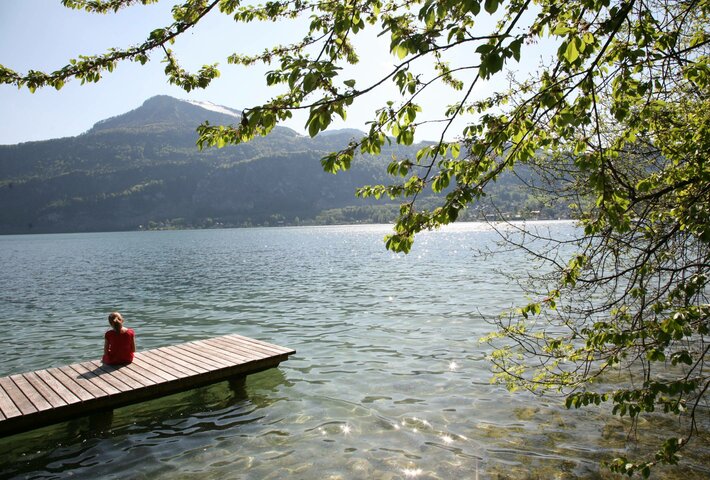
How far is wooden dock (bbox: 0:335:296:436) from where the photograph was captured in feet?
31.6

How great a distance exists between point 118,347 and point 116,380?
137 centimetres

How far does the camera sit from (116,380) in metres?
11.2

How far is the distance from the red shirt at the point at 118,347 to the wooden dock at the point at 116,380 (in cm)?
→ 18

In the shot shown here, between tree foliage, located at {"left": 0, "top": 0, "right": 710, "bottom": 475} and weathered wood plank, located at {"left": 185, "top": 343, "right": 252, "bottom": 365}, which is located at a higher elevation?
tree foliage, located at {"left": 0, "top": 0, "right": 710, "bottom": 475}

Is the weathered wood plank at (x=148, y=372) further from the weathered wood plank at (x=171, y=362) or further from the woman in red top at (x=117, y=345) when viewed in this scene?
the weathered wood plank at (x=171, y=362)

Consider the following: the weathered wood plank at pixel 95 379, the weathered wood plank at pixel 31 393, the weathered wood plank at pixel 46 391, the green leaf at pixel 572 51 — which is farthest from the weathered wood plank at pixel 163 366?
the green leaf at pixel 572 51

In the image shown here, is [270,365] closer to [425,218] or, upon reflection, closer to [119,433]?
[119,433]

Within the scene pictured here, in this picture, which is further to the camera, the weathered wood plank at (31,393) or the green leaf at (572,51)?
the weathered wood plank at (31,393)

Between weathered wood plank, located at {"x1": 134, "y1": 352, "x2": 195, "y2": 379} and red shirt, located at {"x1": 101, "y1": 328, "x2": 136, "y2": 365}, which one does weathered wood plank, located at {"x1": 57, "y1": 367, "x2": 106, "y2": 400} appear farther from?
weathered wood plank, located at {"x1": 134, "y1": 352, "x2": 195, "y2": 379}

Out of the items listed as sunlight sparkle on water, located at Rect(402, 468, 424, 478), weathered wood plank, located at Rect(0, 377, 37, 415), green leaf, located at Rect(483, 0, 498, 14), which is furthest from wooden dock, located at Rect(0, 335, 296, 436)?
green leaf, located at Rect(483, 0, 498, 14)

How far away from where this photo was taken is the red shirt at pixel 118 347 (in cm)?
1239

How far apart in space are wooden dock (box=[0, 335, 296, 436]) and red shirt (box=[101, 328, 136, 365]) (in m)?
0.18

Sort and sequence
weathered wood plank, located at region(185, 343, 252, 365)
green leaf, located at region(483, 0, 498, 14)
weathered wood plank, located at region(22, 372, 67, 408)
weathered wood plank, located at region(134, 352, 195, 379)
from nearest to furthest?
green leaf, located at region(483, 0, 498, 14)
weathered wood plank, located at region(22, 372, 67, 408)
weathered wood plank, located at region(134, 352, 195, 379)
weathered wood plank, located at region(185, 343, 252, 365)

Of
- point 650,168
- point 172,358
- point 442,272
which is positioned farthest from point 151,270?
point 650,168
